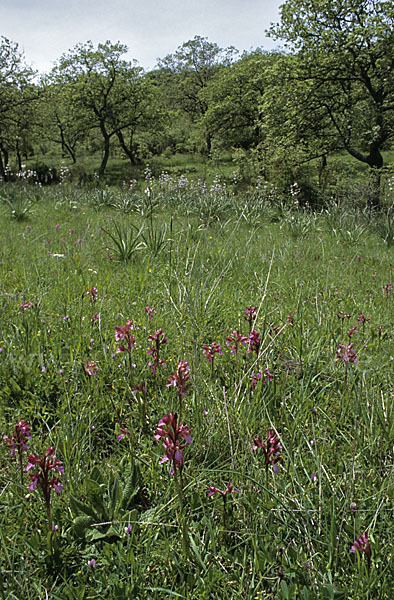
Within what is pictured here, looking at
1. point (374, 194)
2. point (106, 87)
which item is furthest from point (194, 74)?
point (374, 194)

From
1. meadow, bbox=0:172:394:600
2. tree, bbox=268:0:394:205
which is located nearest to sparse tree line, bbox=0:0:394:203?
tree, bbox=268:0:394:205

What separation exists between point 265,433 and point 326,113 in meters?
16.9

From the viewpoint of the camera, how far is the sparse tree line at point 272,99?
13359 mm

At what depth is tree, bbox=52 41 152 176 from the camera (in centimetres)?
2741

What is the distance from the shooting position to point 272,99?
1530 centimetres

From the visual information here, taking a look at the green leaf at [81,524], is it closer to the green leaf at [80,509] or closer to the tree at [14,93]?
the green leaf at [80,509]

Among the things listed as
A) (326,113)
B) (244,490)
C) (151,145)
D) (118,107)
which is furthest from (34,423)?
(151,145)

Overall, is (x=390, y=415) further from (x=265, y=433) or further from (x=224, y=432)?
(x=224, y=432)

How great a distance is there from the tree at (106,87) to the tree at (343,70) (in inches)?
678

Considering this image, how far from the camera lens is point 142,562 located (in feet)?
3.59

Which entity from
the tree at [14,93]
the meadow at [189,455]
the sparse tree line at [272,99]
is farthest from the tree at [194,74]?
the meadow at [189,455]

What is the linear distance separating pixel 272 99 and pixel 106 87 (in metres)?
18.6

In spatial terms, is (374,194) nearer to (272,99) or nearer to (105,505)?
(272,99)

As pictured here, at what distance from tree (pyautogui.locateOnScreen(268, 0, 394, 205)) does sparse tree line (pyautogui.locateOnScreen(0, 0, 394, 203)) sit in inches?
1.6
